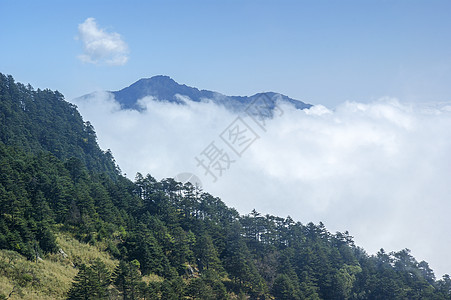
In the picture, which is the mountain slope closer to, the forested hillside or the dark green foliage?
the forested hillside

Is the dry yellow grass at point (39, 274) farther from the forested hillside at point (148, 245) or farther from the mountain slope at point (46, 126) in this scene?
the mountain slope at point (46, 126)

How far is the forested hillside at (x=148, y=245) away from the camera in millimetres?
32969

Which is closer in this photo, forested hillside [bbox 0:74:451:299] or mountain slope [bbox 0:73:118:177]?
forested hillside [bbox 0:74:451:299]

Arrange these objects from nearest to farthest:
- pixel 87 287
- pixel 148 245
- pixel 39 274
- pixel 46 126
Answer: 1. pixel 87 287
2. pixel 39 274
3. pixel 148 245
4. pixel 46 126

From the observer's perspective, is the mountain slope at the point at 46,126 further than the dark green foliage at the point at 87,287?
Yes

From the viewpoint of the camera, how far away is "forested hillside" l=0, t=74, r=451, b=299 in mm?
32969

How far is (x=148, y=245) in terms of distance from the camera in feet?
143

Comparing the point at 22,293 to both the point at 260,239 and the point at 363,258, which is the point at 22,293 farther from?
the point at 363,258

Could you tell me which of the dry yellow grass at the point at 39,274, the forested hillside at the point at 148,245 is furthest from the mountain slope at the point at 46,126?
the dry yellow grass at the point at 39,274

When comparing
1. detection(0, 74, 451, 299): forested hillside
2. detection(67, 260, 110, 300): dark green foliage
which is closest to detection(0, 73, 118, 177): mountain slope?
detection(0, 74, 451, 299): forested hillside

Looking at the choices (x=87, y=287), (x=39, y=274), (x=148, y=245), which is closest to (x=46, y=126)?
(x=148, y=245)

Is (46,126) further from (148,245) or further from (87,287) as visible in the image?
(87,287)

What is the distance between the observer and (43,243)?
34.7 m

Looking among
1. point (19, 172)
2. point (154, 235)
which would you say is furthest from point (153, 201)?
point (19, 172)
